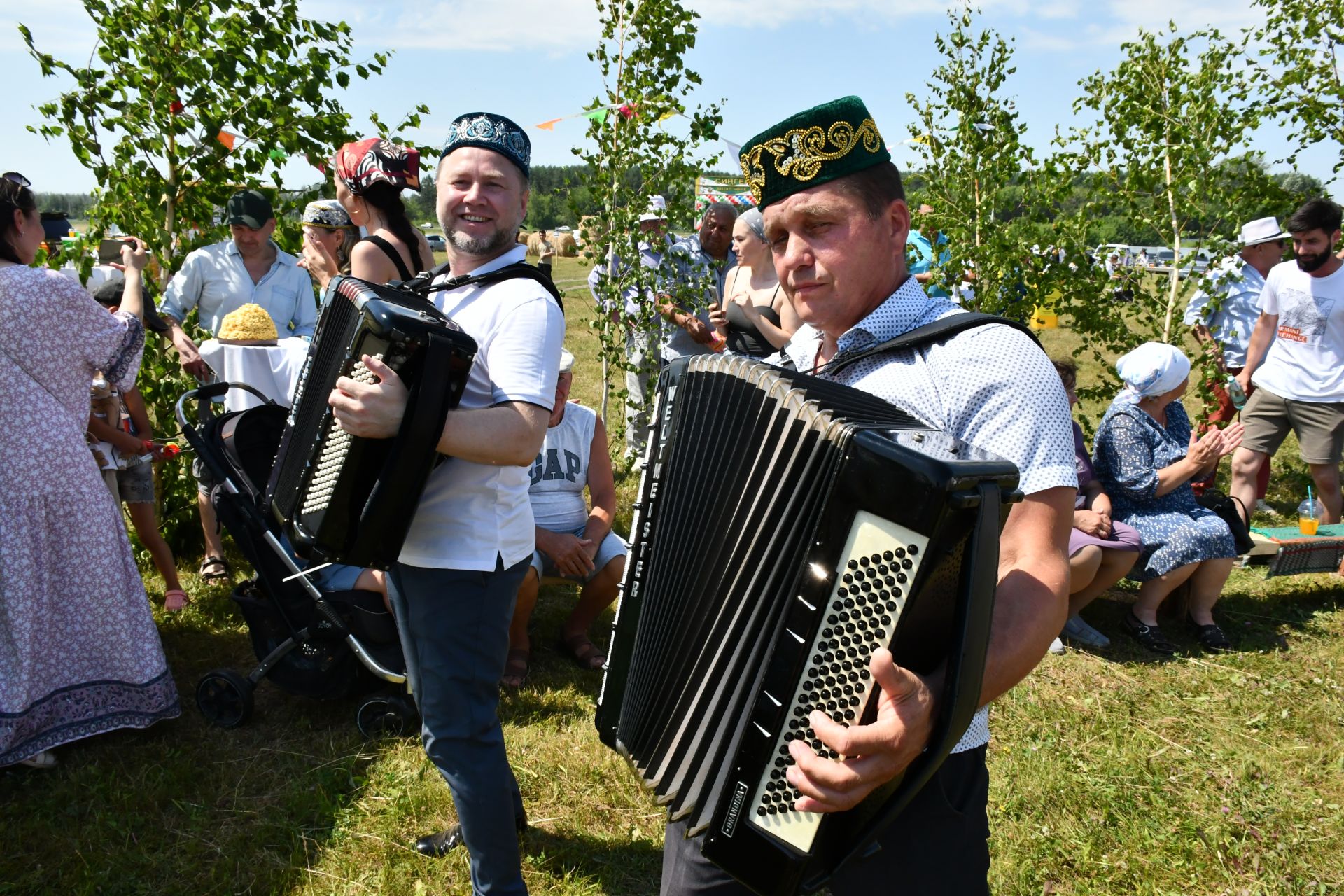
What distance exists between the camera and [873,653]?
124 cm

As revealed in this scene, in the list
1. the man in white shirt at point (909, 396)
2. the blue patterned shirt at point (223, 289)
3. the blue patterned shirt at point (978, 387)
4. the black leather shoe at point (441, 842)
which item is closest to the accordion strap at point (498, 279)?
the man in white shirt at point (909, 396)

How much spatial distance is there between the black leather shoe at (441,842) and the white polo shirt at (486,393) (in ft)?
3.89

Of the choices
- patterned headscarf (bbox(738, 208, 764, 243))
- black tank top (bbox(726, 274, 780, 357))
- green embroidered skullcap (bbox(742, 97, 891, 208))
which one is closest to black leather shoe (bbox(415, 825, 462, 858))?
green embroidered skullcap (bbox(742, 97, 891, 208))

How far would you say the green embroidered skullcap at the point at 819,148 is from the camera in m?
1.59

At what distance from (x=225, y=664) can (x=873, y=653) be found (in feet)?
13.4

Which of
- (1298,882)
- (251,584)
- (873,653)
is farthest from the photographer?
(251,584)

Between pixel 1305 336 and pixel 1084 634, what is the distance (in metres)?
2.91

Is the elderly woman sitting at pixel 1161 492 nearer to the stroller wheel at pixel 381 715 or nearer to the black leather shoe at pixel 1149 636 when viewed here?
the black leather shoe at pixel 1149 636

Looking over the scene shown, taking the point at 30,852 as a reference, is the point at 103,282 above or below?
above

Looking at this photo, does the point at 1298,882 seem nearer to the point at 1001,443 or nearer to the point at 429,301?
the point at 1001,443

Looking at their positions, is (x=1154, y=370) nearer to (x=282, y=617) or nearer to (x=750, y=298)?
(x=750, y=298)

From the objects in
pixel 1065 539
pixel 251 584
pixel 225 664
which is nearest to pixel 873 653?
pixel 1065 539

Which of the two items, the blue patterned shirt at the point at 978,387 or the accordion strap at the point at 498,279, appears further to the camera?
the accordion strap at the point at 498,279

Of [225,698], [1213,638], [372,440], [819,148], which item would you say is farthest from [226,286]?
[1213,638]
